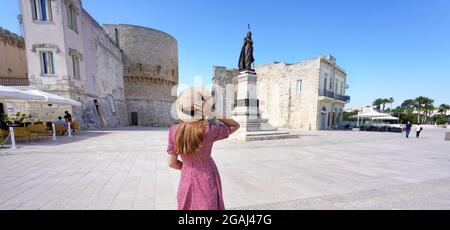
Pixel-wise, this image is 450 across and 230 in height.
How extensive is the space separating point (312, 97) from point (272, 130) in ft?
41.4

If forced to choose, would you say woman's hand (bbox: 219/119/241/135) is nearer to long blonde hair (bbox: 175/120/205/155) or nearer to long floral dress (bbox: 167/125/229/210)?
long floral dress (bbox: 167/125/229/210)

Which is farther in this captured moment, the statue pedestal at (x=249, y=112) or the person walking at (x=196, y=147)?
the statue pedestal at (x=249, y=112)

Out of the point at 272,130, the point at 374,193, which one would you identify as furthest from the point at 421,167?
the point at 272,130

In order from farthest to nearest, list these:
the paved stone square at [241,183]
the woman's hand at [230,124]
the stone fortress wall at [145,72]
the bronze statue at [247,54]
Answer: the stone fortress wall at [145,72] < the bronze statue at [247,54] < the paved stone square at [241,183] < the woman's hand at [230,124]

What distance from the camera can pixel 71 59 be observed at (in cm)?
1347

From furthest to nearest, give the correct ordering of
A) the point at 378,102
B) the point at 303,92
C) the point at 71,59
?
the point at 378,102, the point at 303,92, the point at 71,59

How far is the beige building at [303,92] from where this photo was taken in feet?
67.0

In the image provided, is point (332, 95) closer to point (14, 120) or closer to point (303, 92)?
point (303, 92)

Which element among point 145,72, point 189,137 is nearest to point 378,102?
point 145,72

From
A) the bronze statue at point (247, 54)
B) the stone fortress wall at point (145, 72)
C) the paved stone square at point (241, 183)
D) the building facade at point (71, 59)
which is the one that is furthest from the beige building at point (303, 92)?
the paved stone square at point (241, 183)

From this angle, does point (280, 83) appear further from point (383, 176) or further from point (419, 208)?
Answer: point (419, 208)

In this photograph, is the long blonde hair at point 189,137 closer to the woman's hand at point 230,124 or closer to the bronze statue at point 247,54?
the woman's hand at point 230,124

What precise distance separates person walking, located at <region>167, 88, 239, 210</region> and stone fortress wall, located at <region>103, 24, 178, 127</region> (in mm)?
25215

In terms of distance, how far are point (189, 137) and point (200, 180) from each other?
1.41ft
